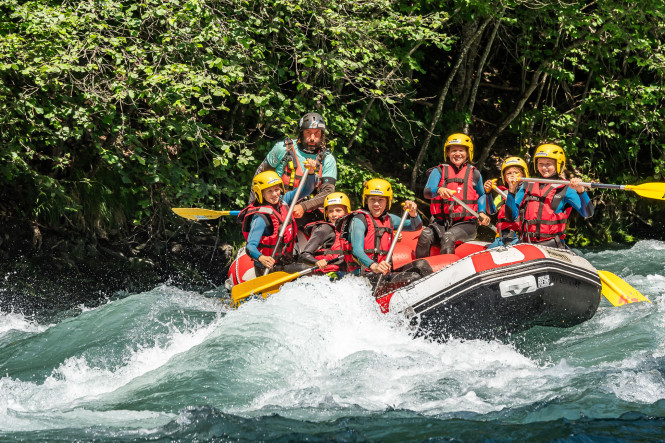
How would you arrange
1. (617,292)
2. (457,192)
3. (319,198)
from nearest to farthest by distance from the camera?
(617,292)
(457,192)
(319,198)

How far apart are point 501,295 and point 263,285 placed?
2.07 metres

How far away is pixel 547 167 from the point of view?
20.7 ft

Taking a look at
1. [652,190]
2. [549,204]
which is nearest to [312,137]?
[549,204]

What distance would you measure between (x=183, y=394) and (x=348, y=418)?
102 centimetres

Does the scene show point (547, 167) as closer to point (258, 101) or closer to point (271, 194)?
point (271, 194)

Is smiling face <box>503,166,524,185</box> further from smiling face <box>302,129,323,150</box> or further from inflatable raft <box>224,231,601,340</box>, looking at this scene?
smiling face <box>302,129,323,150</box>

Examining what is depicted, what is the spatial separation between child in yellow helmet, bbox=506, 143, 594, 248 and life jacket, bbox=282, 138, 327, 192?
78.7 inches

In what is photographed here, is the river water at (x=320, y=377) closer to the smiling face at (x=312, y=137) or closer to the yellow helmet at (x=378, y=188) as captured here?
the yellow helmet at (x=378, y=188)

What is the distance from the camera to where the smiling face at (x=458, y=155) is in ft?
23.1

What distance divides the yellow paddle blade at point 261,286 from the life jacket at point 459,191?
166 centimetres

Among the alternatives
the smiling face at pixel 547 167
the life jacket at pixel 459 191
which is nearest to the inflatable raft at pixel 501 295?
the smiling face at pixel 547 167

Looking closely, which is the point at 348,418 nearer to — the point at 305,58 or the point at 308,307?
the point at 308,307

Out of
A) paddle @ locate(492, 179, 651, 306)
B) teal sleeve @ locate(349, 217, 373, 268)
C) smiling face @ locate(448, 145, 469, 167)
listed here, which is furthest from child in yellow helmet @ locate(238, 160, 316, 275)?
paddle @ locate(492, 179, 651, 306)

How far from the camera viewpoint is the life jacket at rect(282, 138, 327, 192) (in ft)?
23.7
